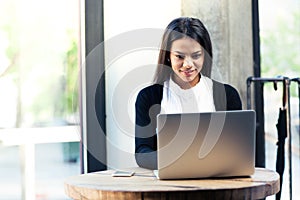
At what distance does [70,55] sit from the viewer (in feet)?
10.2

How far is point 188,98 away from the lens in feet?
7.70

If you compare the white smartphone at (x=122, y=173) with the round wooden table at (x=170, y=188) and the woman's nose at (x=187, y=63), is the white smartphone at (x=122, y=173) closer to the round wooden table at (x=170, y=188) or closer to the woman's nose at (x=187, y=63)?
the round wooden table at (x=170, y=188)

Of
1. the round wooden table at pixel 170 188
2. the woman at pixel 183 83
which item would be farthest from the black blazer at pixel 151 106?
the round wooden table at pixel 170 188

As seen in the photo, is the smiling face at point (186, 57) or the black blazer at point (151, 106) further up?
the smiling face at point (186, 57)

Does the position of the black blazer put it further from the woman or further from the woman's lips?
the woman's lips

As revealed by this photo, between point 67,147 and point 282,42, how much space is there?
4.95ft

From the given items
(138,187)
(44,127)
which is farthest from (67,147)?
(138,187)

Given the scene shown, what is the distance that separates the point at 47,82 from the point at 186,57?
3.73 ft

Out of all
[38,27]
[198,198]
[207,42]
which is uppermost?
[38,27]

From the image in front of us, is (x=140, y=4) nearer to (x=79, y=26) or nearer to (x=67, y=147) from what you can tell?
(x=79, y=26)

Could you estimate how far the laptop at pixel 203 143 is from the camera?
5.62ft

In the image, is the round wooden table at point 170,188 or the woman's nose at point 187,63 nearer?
the round wooden table at point 170,188

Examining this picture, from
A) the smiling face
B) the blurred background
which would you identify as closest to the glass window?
the blurred background

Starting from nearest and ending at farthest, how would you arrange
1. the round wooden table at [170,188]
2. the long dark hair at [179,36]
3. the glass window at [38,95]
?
the round wooden table at [170,188]
the long dark hair at [179,36]
the glass window at [38,95]
